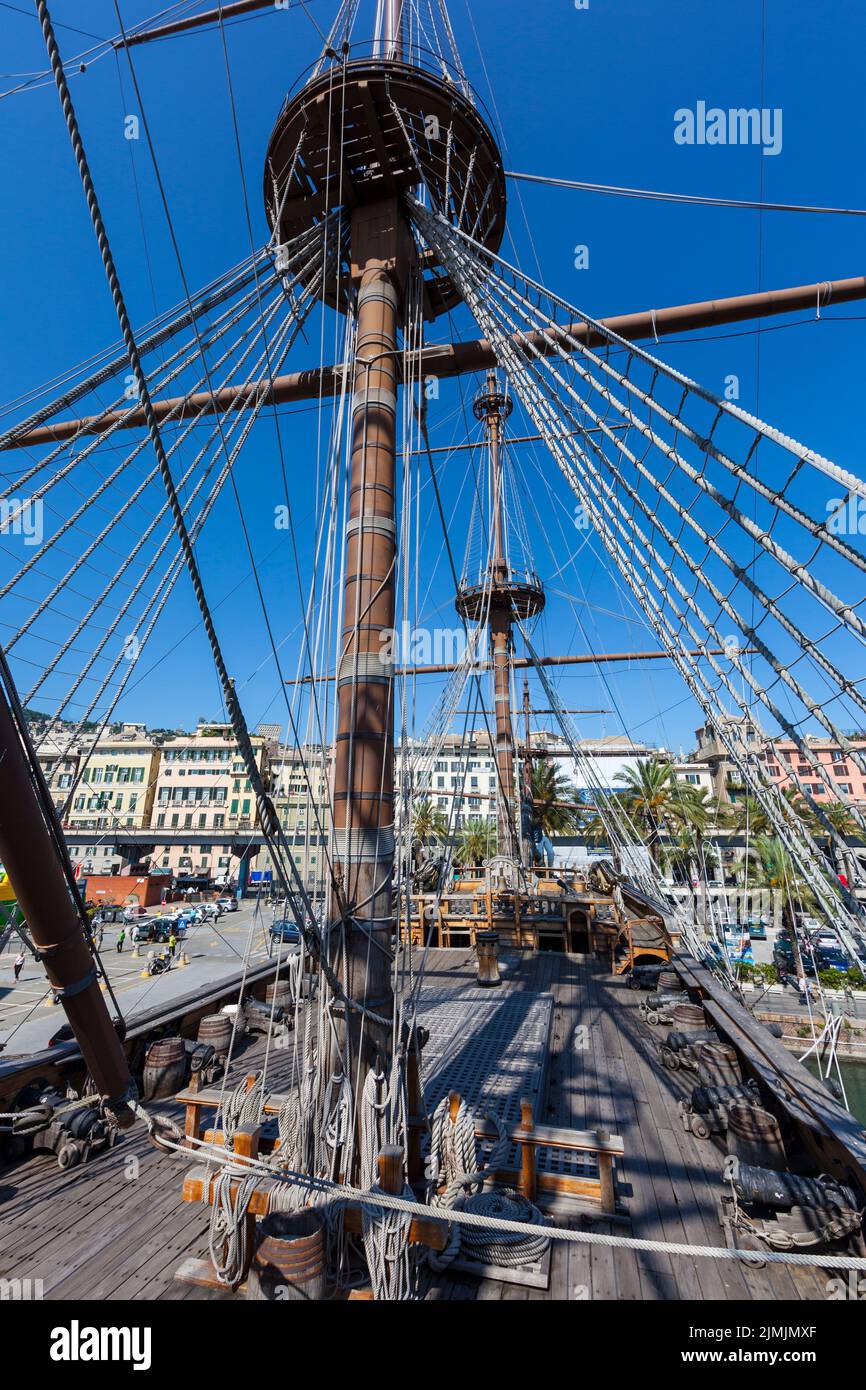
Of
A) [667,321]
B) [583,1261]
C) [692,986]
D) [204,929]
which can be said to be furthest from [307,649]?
[204,929]

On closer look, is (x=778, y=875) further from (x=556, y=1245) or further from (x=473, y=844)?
(x=556, y=1245)

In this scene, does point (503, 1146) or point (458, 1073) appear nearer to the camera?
point (503, 1146)

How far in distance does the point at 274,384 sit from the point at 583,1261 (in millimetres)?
10032

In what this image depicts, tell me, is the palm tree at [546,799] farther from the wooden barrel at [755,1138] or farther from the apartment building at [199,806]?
the wooden barrel at [755,1138]

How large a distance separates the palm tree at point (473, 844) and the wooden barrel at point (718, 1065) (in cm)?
3473

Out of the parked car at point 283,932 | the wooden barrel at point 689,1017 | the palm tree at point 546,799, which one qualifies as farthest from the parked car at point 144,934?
the wooden barrel at point 689,1017

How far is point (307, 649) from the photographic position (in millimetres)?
5461

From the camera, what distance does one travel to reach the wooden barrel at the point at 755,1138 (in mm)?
5059

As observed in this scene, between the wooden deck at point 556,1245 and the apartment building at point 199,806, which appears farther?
the apartment building at point 199,806

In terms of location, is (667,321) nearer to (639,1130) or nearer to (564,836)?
(639,1130)

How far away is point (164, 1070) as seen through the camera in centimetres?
628

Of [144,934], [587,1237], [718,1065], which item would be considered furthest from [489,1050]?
[144,934]

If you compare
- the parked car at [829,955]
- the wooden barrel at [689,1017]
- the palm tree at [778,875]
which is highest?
the wooden barrel at [689,1017]
